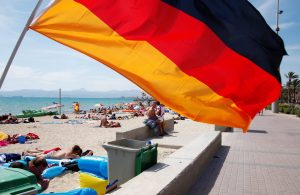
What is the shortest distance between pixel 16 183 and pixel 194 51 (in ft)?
7.58

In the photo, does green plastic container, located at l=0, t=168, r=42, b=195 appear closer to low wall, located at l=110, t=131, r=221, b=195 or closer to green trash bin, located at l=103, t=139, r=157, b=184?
low wall, located at l=110, t=131, r=221, b=195

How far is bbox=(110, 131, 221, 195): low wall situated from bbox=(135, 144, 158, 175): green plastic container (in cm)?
15

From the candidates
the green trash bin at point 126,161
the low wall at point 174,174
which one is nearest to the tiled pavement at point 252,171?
the low wall at point 174,174

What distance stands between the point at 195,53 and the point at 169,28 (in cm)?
41

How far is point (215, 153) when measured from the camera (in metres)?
9.41

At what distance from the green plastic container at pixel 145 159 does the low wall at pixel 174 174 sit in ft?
0.50

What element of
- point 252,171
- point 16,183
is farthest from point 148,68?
point 252,171

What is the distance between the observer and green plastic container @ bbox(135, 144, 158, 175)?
5401 millimetres

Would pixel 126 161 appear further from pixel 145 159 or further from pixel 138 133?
pixel 138 133

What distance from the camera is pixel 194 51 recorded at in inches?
137

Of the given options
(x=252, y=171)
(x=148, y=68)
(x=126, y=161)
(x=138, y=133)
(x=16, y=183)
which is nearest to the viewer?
(x=16, y=183)

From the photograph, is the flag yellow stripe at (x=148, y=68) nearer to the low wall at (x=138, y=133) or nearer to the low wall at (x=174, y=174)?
the low wall at (x=174, y=174)

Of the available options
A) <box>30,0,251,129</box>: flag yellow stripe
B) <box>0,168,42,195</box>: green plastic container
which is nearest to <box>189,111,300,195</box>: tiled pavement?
<box>30,0,251,129</box>: flag yellow stripe

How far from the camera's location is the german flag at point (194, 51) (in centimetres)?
338
